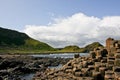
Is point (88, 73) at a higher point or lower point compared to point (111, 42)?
lower

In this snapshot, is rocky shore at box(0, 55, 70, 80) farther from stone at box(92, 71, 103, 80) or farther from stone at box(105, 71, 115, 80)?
stone at box(105, 71, 115, 80)

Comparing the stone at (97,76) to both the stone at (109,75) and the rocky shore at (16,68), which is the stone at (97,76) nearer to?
the stone at (109,75)

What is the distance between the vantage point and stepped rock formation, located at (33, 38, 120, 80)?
74.6 feet

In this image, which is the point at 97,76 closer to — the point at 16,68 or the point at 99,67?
the point at 99,67

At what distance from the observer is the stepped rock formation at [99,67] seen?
22731mm

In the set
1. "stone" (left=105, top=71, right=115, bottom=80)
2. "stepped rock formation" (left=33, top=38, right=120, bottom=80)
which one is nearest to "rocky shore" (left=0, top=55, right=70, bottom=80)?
"stepped rock formation" (left=33, top=38, right=120, bottom=80)

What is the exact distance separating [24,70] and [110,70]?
37.8m

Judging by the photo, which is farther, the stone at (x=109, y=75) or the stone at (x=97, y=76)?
the stone at (x=97, y=76)

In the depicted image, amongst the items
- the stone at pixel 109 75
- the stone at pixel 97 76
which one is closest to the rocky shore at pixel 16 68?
the stone at pixel 97 76

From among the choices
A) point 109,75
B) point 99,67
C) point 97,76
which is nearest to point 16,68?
point 99,67

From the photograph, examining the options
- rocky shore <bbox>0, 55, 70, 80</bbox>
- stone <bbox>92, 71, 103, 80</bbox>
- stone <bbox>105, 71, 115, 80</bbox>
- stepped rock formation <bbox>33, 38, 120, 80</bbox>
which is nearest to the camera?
stone <bbox>105, 71, 115, 80</bbox>

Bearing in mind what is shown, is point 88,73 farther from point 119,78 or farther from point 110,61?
point 119,78

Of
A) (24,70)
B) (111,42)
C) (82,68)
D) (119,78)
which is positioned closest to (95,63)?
(82,68)

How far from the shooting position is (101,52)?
26.5 meters
